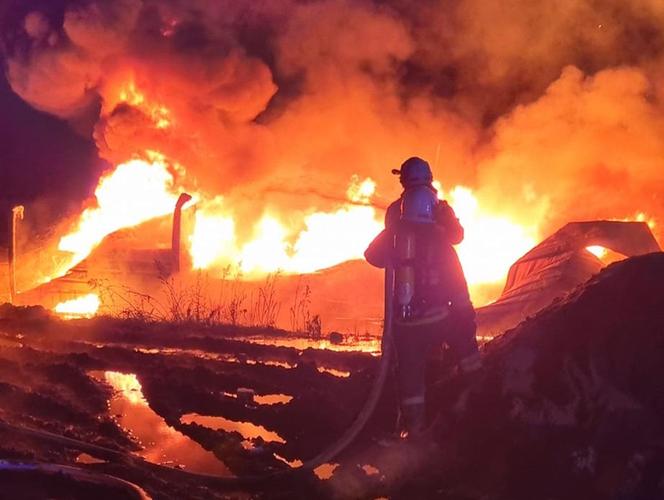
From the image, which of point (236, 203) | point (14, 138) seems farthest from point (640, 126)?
point (14, 138)

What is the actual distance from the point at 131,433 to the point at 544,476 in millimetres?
3219

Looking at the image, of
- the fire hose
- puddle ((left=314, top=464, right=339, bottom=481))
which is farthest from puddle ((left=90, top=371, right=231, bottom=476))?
Answer: puddle ((left=314, top=464, right=339, bottom=481))

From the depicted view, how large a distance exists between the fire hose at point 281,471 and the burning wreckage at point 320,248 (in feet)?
0.08

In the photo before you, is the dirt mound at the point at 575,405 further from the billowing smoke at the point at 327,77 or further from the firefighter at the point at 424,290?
the billowing smoke at the point at 327,77

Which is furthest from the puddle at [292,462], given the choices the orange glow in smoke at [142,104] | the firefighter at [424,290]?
the orange glow in smoke at [142,104]

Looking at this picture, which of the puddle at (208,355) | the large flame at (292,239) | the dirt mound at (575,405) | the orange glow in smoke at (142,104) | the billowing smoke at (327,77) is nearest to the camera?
the dirt mound at (575,405)

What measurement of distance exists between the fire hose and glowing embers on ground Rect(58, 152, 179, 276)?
1297 cm

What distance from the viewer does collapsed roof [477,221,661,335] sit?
10.7 meters

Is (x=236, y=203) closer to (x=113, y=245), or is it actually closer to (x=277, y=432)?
(x=113, y=245)

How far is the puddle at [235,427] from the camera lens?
601cm

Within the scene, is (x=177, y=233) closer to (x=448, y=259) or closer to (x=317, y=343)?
(x=317, y=343)

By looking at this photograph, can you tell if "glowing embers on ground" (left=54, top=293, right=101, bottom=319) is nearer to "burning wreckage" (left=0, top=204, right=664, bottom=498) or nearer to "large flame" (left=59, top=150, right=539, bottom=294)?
"large flame" (left=59, top=150, right=539, bottom=294)

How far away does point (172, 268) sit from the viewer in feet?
52.0

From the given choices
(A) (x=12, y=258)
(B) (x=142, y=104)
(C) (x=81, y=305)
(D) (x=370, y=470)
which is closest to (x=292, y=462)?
(D) (x=370, y=470)
